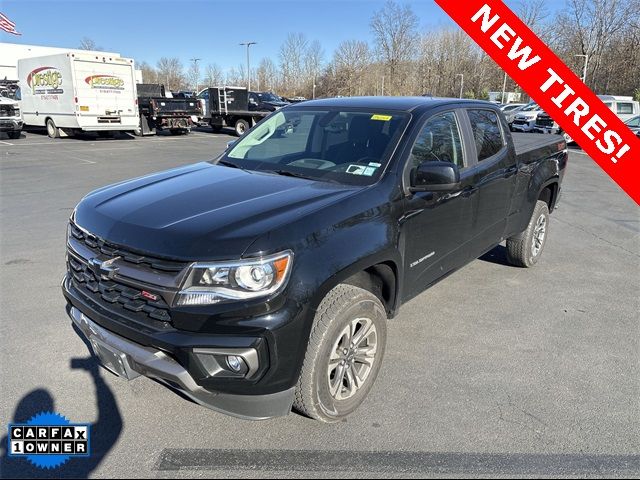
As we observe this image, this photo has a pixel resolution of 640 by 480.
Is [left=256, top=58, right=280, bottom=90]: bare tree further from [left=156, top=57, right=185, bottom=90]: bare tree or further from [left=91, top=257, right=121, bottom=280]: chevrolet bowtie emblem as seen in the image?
[left=91, top=257, right=121, bottom=280]: chevrolet bowtie emblem

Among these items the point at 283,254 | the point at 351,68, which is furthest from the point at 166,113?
the point at 351,68

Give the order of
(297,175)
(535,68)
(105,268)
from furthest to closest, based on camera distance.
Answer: (535,68), (297,175), (105,268)

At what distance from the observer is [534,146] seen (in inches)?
210

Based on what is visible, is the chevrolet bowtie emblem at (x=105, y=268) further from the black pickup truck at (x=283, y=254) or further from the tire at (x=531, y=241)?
the tire at (x=531, y=241)

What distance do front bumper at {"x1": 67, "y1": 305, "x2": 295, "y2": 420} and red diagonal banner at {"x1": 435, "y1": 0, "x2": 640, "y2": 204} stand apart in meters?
5.07

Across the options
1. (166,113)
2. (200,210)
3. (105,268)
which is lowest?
(105,268)

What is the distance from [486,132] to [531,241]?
166cm

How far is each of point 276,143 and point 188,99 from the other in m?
20.2

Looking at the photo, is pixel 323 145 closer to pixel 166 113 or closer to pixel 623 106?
pixel 166 113

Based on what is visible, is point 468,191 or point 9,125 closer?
point 468,191

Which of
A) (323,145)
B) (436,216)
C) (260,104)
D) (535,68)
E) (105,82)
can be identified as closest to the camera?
(436,216)

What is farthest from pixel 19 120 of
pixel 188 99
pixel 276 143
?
pixel 276 143

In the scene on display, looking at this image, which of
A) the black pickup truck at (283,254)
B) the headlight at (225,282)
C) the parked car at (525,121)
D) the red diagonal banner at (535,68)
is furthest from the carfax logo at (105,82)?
the parked car at (525,121)

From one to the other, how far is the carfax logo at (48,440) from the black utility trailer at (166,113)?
20.5 metres
